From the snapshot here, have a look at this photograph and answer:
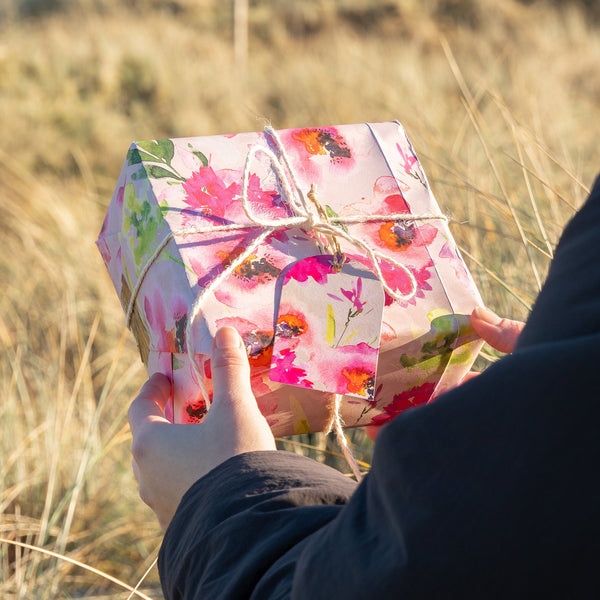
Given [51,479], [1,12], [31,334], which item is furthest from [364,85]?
[1,12]

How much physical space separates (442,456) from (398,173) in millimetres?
642

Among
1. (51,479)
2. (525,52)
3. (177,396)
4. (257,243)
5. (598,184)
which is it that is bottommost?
(525,52)

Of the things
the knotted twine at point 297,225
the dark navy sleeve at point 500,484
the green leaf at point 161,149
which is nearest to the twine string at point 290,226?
the knotted twine at point 297,225

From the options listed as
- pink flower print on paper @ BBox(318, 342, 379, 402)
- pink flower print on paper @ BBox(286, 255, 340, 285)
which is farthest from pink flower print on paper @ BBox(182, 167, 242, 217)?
pink flower print on paper @ BBox(318, 342, 379, 402)

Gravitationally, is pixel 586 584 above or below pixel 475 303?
above

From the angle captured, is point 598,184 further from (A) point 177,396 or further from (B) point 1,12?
(B) point 1,12

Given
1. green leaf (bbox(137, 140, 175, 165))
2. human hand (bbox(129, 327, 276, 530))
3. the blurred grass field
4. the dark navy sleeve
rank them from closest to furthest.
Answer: the dark navy sleeve
human hand (bbox(129, 327, 276, 530))
green leaf (bbox(137, 140, 175, 165))
the blurred grass field

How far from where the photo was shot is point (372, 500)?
37 centimetres

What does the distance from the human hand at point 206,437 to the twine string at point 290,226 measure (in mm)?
67

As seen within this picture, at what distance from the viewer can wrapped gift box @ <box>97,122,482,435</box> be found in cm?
78

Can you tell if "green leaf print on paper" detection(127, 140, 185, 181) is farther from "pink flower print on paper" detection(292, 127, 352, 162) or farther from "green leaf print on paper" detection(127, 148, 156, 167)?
"pink flower print on paper" detection(292, 127, 352, 162)

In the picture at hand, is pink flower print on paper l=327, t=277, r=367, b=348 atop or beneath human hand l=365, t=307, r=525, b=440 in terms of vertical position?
atop

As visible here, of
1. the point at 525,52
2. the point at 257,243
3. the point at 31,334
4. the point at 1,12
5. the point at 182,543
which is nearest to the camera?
the point at 182,543

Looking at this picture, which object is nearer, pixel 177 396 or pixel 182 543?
pixel 182 543
